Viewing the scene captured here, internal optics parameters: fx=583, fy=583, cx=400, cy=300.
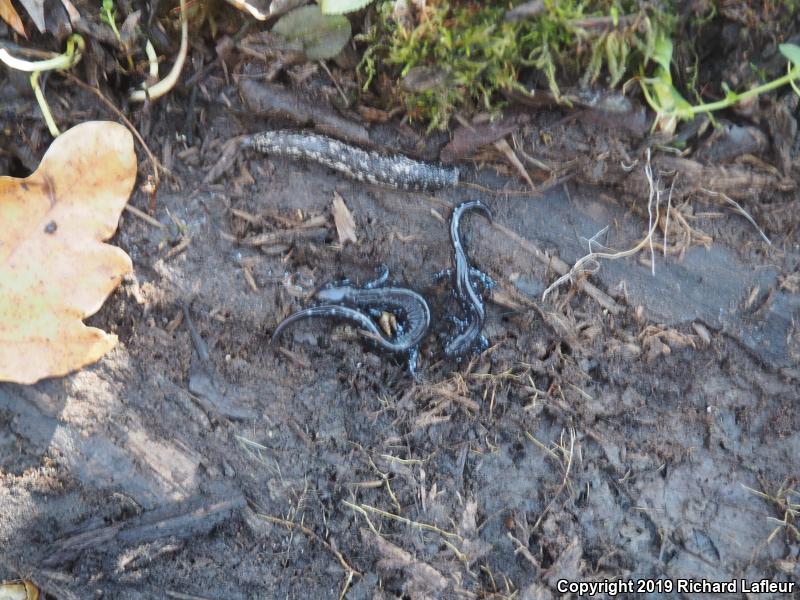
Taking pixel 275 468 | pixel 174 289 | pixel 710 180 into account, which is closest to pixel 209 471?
pixel 275 468

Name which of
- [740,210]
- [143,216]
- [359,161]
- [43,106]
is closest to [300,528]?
[143,216]

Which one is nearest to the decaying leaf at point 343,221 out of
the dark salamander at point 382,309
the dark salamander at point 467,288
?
the dark salamander at point 382,309

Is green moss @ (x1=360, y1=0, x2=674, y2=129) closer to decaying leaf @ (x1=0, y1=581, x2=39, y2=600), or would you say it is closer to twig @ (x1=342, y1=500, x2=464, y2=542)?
twig @ (x1=342, y1=500, x2=464, y2=542)

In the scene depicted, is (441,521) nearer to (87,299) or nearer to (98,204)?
(87,299)

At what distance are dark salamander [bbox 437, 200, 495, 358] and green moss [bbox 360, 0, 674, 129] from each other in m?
0.65

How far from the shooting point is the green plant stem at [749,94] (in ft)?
10.4

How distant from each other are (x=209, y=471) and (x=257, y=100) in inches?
91.6

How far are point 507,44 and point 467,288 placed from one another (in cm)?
150

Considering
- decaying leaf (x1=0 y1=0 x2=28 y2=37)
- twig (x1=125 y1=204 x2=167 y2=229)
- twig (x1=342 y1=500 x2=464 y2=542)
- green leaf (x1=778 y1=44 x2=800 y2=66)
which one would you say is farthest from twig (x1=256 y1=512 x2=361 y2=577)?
green leaf (x1=778 y1=44 x2=800 y2=66)

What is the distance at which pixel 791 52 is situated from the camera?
3098 mm

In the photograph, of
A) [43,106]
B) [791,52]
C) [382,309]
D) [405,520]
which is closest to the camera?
[791,52]

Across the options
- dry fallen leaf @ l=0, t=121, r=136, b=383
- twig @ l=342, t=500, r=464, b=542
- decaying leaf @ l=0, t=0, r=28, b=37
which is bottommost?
twig @ l=342, t=500, r=464, b=542

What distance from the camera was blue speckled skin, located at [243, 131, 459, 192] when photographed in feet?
12.3

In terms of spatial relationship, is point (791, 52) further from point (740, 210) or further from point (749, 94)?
point (740, 210)
